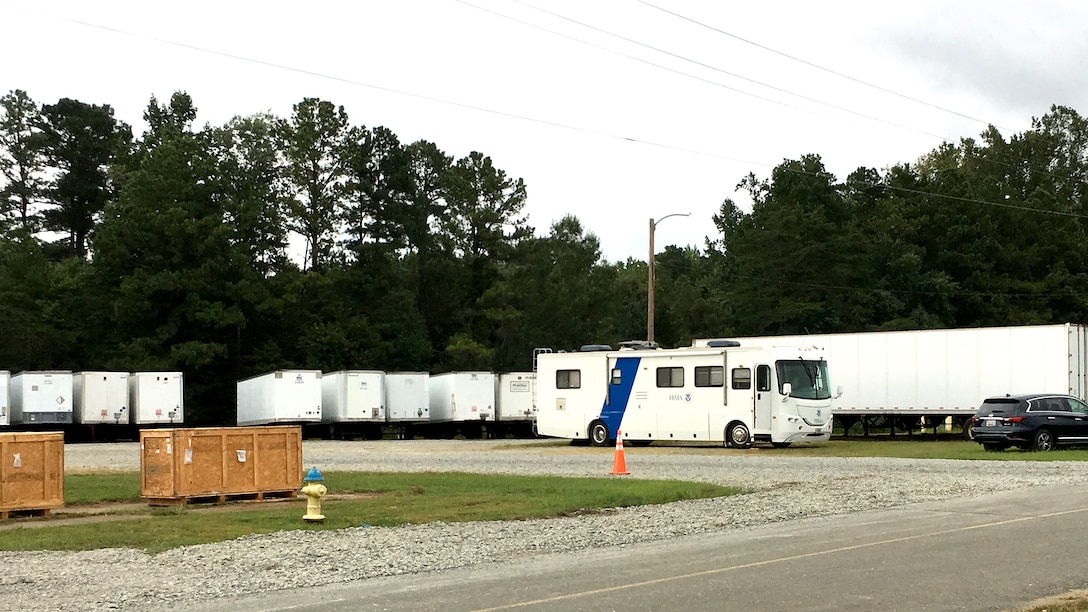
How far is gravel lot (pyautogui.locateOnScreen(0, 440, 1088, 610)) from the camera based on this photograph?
11836 millimetres

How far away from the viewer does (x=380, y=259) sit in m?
80.9

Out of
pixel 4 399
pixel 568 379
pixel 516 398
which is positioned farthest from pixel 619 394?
pixel 4 399

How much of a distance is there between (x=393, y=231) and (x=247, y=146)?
12.6 meters

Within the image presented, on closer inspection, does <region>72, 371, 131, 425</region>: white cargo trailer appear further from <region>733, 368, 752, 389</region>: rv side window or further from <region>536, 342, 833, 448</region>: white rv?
<region>733, 368, 752, 389</region>: rv side window


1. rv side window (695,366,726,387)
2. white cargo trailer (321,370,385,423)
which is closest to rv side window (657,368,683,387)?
rv side window (695,366,726,387)

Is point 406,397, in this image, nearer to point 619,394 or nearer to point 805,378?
point 619,394

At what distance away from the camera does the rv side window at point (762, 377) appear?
114 ft

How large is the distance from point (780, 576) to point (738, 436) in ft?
78.9

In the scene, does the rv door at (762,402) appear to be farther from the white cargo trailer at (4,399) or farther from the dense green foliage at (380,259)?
the dense green foliage at (380,259)

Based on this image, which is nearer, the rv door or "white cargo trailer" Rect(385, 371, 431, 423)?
the rv door

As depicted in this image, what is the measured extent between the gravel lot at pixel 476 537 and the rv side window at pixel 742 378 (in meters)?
5.98

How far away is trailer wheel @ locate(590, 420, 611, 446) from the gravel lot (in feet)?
30.7

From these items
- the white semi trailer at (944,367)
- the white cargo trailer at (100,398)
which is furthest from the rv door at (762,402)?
the white cargo trailer at (100,398)

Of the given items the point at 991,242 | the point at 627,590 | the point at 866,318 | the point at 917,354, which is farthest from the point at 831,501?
the point at 991,242
